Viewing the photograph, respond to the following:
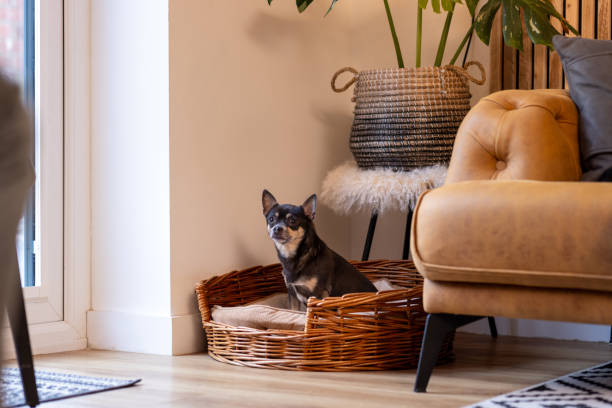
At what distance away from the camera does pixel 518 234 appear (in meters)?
1.57

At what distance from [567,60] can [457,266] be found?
847 mm

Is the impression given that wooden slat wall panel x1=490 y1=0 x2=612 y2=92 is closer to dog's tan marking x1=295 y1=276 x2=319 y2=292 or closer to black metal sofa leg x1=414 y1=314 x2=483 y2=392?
dog's tan marking x1=295 y1=276 x2=319 y2=292

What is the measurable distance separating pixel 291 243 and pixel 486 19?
1043 millimetres

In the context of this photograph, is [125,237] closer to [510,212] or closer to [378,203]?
[378,203]

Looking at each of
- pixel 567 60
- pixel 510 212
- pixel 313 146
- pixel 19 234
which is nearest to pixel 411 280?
pixel 313 146

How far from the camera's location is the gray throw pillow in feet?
6.50

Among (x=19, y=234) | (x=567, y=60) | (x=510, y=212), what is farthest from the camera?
(x=567, y=60)

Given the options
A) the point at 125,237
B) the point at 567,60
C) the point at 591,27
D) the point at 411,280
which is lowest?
the point at 411,280

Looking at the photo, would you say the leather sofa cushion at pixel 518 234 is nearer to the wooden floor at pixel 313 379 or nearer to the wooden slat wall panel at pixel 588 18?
the wooden floor at pixel 313 379

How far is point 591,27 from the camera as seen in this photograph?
2.81 metres

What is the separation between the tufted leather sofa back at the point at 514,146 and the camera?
6.22 ft

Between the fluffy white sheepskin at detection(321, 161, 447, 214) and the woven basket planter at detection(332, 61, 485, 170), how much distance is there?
59mm

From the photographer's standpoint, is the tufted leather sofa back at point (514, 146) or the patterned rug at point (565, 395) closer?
the patterned rug at point (565, 395)

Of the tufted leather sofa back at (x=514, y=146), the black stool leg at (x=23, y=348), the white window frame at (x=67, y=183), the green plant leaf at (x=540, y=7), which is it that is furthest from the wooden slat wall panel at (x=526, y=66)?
the black stool leg at (x=23, y=348)
